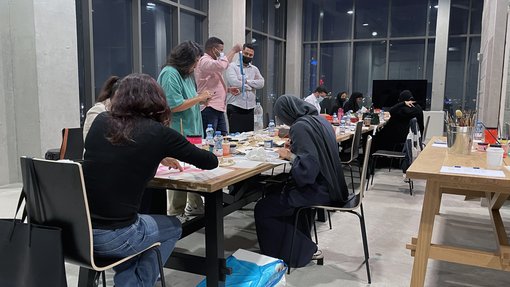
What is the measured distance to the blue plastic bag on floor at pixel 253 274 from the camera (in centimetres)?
212

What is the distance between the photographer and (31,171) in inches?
60.6

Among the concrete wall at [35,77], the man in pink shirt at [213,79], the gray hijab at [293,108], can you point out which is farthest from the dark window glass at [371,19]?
the gray hijab at [293,108]

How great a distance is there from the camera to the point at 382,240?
3.15 metres

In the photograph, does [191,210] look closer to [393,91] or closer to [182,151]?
[182,151]

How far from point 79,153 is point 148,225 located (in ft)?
6.04

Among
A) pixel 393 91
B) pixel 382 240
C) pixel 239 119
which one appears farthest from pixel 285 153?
pixel 393 91

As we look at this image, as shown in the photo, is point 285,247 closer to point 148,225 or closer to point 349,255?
point 349,255

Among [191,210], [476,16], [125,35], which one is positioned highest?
[476,16]

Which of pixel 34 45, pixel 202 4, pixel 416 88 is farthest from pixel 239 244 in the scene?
pixel 416 88

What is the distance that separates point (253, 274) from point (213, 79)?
7.18 ft

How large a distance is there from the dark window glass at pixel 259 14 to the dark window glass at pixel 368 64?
99.5 inches

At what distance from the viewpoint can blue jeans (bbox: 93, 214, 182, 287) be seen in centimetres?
161

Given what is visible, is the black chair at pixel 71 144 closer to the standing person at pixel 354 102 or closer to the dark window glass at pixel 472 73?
the standing person at pixel 354 102

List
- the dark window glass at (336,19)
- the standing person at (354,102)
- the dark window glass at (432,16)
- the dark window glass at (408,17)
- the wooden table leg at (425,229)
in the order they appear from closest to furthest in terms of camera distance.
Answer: the wooden table leg at (425,229) → the standing person at (354,102) → the dark window glass at (432,16) → the dark window glass at (408,17) → the dark window glass at (336,19)
